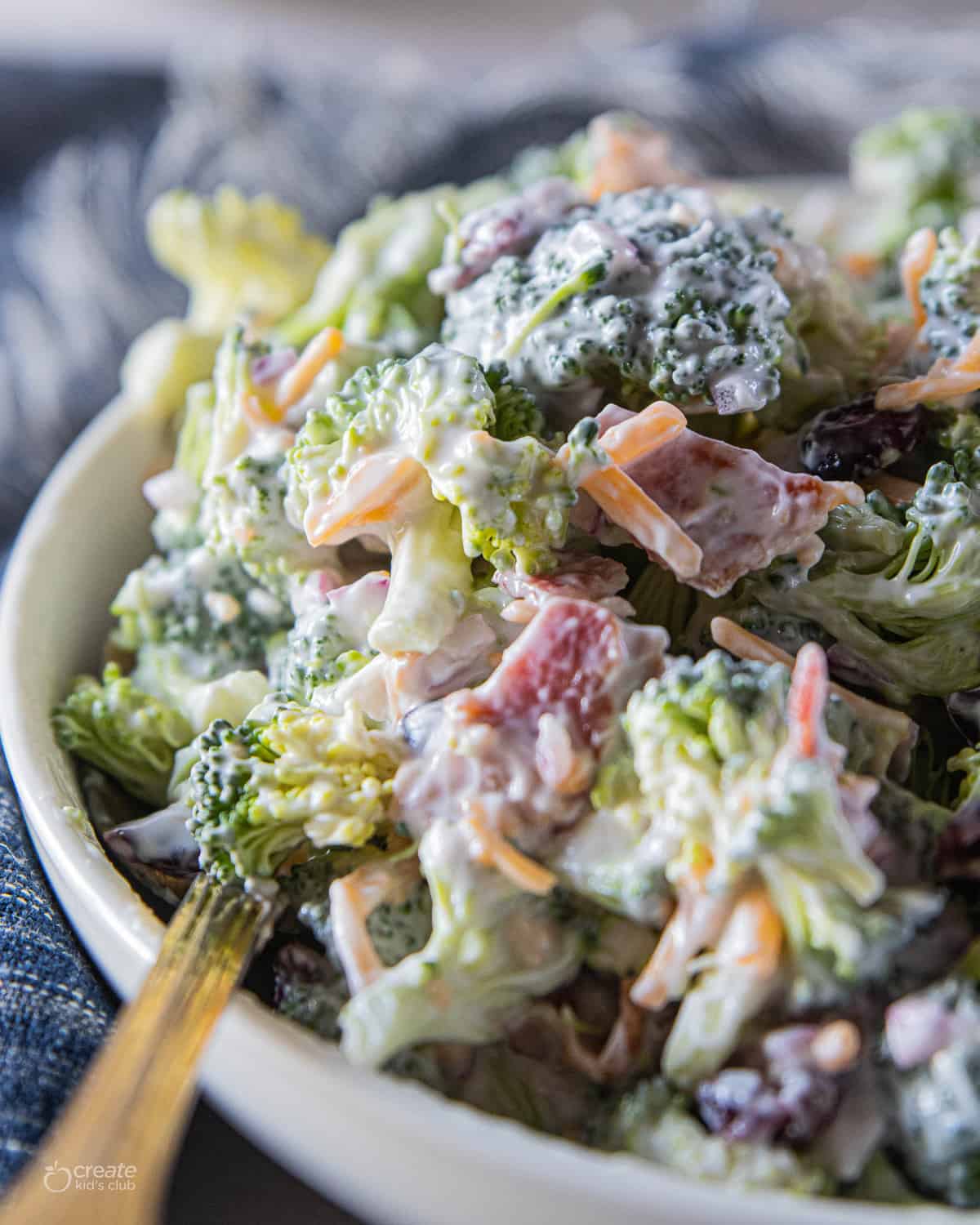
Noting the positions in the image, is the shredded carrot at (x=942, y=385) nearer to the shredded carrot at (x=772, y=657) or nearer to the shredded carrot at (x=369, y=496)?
the shredded carrot at (x=772, y=657)

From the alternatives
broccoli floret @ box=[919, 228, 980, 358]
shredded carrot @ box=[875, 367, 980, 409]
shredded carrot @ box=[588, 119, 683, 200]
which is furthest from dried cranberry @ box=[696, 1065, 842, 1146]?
shredded carrot @ box=[588, 119, 683, 200]

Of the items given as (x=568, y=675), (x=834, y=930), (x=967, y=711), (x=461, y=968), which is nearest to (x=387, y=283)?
(x=568, y=675)

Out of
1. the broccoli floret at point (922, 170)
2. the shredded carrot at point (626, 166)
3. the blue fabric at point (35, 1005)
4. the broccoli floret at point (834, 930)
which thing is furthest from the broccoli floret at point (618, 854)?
the broccoli floret at point (922, 170)

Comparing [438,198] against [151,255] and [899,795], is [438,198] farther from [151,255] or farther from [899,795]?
[899,795]

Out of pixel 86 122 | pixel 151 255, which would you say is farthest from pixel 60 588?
pixel 86 122

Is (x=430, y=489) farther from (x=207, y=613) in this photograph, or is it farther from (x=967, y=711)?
(x=967, y=711)

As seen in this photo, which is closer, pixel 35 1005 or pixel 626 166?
pixel 35 1005

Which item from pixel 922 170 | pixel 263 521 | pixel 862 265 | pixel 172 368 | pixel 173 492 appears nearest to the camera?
pixel 263 521
